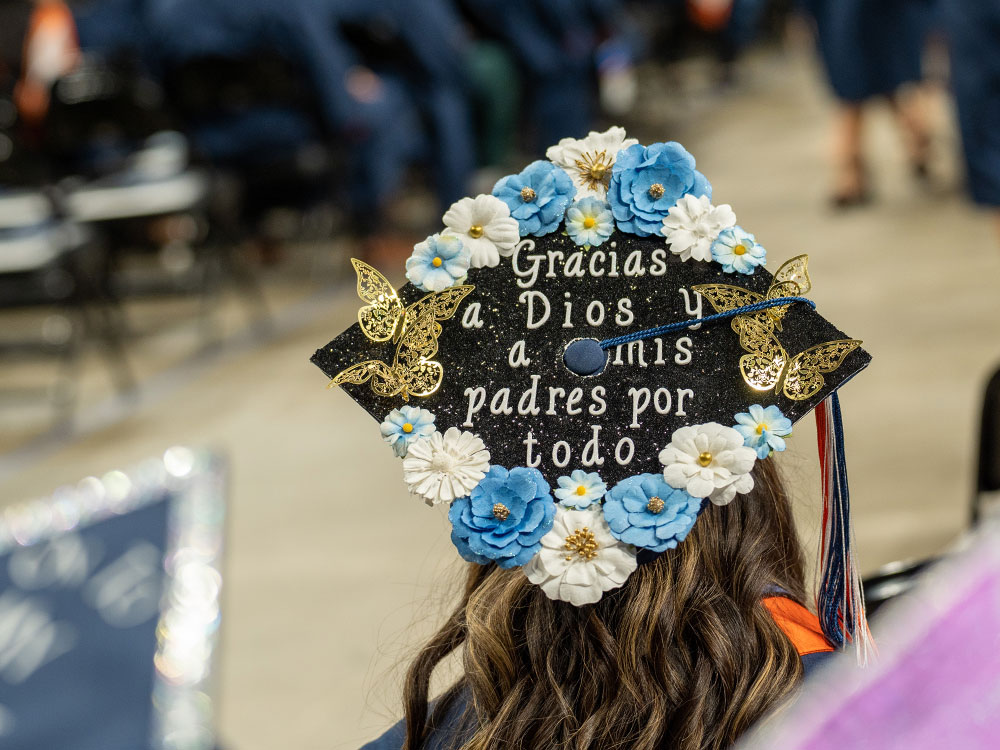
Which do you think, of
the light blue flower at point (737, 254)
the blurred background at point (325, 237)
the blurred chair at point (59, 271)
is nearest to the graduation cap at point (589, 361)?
the light blue flower at point (737, 254)

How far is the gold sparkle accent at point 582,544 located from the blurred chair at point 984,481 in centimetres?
56

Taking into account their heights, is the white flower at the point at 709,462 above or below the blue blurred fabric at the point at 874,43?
below

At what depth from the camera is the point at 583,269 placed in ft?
2.66

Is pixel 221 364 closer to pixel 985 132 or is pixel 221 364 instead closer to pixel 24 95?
pixel 24 95

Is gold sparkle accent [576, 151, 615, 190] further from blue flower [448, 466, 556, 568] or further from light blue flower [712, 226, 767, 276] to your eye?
blue flower [448, 466, 556, 568]

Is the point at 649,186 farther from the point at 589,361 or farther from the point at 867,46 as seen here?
the point at 867,46

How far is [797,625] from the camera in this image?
84 centimetres

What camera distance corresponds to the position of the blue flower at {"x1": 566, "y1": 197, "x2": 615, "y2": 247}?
812mm

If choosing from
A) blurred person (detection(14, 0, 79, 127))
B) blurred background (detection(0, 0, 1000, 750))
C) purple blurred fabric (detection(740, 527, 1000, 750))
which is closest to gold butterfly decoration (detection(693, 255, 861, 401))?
purple blurred fabric (detection(740, 527, 1000, 750))

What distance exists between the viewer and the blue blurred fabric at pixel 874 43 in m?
4.09

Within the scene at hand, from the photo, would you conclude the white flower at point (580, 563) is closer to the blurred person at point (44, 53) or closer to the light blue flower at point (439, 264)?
the light blue flower at point (439, 264)

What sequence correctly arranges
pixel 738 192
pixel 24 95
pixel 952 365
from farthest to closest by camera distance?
pixel 738 192 < pixel 24 95 < pixel 952 365

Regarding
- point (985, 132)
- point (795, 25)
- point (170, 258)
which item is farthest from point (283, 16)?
point (795, 25)

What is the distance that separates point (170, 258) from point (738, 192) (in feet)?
9.26
